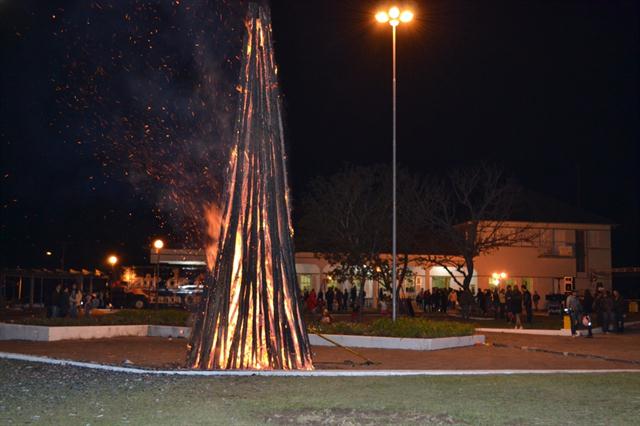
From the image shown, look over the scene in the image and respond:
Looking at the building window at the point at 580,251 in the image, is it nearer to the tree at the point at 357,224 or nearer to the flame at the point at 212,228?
the tree at the point at 357,224

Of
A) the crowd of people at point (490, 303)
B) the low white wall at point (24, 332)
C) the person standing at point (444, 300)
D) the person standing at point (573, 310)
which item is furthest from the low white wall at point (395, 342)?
the person standing at point (444, 300)

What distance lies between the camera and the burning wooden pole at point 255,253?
1252 centimetres

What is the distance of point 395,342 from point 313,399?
32.3 feet

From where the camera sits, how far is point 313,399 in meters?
9.70

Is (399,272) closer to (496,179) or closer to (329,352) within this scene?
(496,179)

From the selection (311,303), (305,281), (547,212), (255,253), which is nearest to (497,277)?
(547,212)

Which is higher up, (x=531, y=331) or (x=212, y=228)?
(x=212, y=228)

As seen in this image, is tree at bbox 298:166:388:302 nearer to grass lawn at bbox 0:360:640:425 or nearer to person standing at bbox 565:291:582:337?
person standing at bbox 565:291:582:337

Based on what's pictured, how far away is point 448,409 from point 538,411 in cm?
112

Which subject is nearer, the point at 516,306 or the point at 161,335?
the point at 161,335

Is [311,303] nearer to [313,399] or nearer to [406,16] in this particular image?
[406,16]

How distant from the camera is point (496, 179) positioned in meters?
40.6

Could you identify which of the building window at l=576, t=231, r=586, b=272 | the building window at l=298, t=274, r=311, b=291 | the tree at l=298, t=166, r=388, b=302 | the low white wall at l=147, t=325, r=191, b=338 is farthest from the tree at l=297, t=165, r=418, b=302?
the building window at l=576, t=231, r=586, b=272

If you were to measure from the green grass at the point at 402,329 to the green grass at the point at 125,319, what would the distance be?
5674 mm
